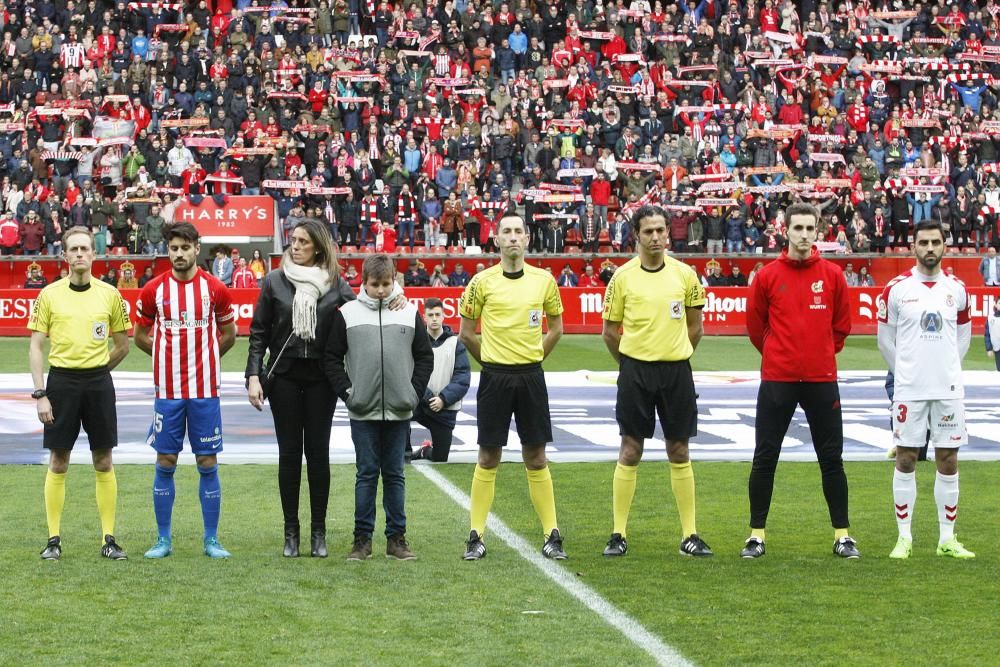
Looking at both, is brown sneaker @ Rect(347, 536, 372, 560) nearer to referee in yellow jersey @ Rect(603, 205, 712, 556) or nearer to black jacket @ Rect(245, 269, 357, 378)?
black jacket @ Rect(245, 269, 357, 378)

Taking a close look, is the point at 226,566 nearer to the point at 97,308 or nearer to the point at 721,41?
the point at 97,308

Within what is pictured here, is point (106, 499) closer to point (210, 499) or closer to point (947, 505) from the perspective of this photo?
point (210, 499)

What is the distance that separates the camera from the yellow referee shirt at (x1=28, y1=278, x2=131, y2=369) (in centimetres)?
851

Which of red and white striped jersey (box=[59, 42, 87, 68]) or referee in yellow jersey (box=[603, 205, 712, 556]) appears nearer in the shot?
referee in yellow jersey (box=[603, 205, 712, 556])

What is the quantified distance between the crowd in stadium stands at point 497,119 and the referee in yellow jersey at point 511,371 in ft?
83.6

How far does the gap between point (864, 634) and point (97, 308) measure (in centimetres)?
472

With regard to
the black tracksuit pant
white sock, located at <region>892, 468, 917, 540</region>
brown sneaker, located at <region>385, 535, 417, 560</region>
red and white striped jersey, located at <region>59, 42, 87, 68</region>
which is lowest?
brown sneaker, located at <region>385, 535, 417, 560</region>

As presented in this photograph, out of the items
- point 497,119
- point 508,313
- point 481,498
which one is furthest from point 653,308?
point 497,119

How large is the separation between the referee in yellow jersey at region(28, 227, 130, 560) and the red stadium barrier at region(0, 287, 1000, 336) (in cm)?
2189

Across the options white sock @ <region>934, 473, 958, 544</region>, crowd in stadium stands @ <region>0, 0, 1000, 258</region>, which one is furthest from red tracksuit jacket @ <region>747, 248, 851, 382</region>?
crowd in stadium stands @ <region>0, 0, 1000, 258</region>

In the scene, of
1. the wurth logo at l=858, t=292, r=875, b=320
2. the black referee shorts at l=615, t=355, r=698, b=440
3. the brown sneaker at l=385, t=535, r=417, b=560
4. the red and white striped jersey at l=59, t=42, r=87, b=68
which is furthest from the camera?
the red and white striped jersey at l=59, t=42, r=87, b=68

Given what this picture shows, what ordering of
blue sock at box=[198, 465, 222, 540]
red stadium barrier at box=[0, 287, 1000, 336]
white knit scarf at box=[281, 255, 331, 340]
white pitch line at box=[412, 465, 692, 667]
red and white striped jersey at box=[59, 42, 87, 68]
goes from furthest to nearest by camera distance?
red and white striped jersey at box=[59, 42, 87, 68] < red stadium barrier at box=[0, 287, 1000, 336] < blue sock at box=[198, 465, 222, 540] < white knit scarf at box=[281, 255, 331, 340] < white pitch line at box=[412, 465, 692, 667]

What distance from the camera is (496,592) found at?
750 cm

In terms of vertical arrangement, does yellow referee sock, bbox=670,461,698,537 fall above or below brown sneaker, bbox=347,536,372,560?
above
